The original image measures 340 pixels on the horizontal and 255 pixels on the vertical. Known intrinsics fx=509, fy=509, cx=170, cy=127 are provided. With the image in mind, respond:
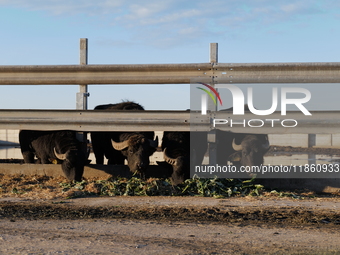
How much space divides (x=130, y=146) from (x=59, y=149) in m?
1.65

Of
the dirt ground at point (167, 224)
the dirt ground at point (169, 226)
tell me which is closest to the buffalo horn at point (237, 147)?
the dirt ground at point (167, 224)

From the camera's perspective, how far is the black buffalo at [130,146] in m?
10.1

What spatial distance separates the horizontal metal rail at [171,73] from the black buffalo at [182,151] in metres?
1.39

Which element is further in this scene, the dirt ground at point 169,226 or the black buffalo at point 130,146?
the black buffalo at point 130,146

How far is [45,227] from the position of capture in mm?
5934

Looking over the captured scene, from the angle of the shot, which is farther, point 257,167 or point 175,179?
point 257,167

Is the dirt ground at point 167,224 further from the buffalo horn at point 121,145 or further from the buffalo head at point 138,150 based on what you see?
the buffalo horn at point 121,145

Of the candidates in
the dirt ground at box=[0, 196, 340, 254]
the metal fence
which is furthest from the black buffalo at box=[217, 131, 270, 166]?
the dirt ground at box=[0, 196, 340, 254]

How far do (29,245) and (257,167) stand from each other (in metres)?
6.20

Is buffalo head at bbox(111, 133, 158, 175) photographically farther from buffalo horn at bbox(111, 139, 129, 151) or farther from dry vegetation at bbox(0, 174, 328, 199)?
dry vegetation at bbox(0, 174, 328, 199)

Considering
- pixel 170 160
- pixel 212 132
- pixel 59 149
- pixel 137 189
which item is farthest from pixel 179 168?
pixel 59 149

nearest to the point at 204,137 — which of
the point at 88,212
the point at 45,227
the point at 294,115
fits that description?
the point at 294,115

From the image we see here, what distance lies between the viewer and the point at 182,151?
10312 millimetres

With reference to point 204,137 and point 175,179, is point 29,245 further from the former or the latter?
point 204,137
